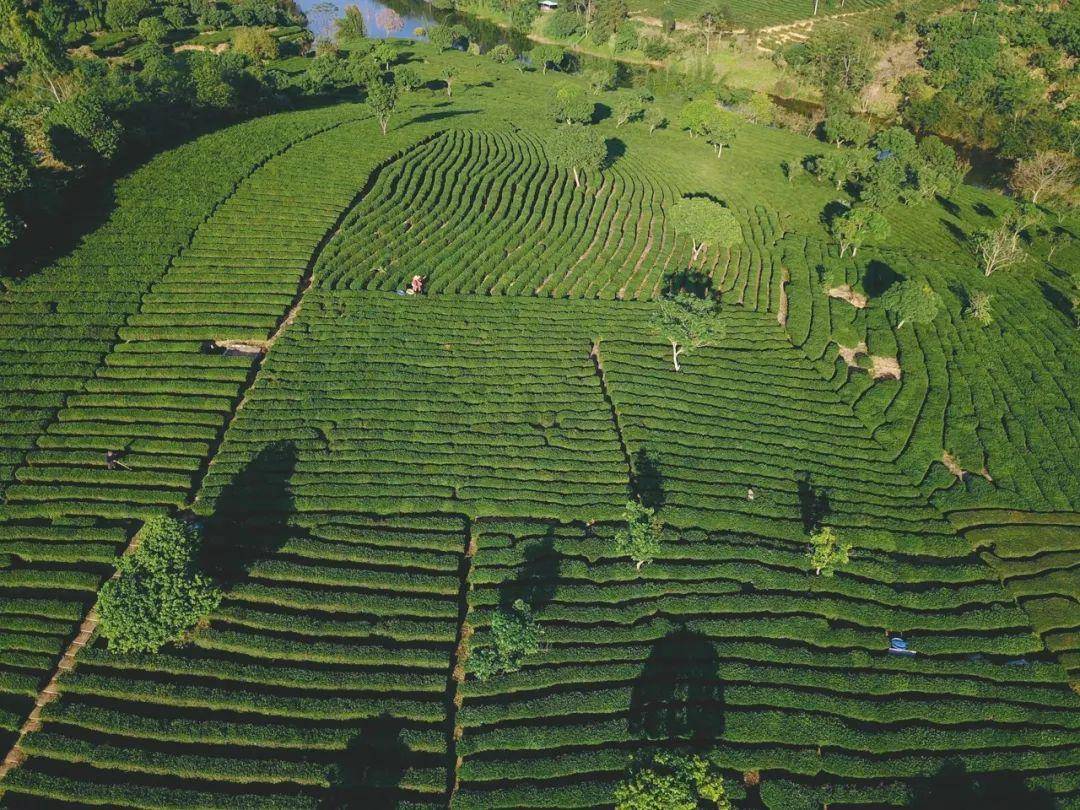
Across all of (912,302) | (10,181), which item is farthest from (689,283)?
(10,181)

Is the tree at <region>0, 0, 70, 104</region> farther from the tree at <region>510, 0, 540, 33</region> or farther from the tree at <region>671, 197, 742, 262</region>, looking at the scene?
the tree at <region>510, 0, 540, 33</region>

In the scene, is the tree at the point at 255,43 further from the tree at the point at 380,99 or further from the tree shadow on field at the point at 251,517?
the tree shadow on field at the point at 251,517

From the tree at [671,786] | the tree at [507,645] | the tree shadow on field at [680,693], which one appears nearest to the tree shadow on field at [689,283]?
the tree shadow on field at [680,693]

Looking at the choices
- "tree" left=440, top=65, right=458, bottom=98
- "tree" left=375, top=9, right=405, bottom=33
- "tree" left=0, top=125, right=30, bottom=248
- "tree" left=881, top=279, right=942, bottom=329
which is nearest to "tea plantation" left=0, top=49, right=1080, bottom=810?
"tree" left=881, top=279, right=942, bottom=329

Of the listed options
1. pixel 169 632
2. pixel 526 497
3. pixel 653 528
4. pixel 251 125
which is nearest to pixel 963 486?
pixel 653 528

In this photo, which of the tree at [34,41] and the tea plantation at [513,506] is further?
the tree at [34,41]

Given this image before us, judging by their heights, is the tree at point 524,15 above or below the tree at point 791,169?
above

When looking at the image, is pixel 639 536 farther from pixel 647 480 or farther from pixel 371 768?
pixel 371 768
